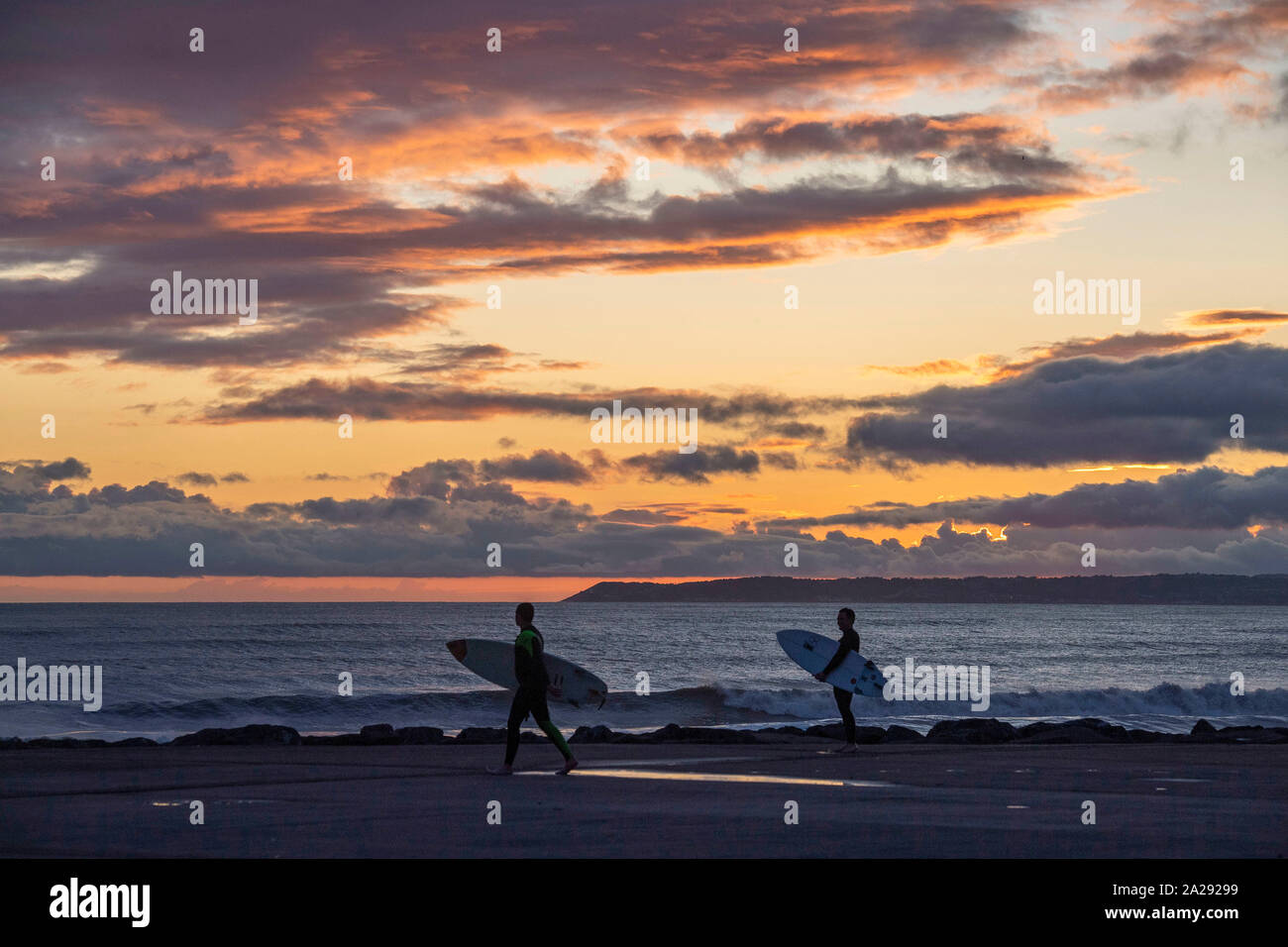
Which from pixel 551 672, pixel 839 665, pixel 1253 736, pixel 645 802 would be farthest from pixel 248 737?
pixel 1253 736

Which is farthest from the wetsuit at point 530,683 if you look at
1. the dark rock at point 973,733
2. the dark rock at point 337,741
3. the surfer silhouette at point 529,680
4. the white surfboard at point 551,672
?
the dark rock at point 973,733

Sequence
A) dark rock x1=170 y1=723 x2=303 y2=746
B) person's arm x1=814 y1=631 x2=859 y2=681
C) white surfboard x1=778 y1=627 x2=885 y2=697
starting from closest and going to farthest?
person's arm x1=814 y1=631 x2=859 y2=681
white surfboard x1=778 y1=627 x2=885 y2=697
dark rock x1=170 y1=723 x2=303 y2=746

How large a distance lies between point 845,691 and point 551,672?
16.6ft

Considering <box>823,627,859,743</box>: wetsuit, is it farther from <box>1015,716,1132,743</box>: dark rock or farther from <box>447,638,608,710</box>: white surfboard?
<box>1015,716,1132,743</box>: dark rock

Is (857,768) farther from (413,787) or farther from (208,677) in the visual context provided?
(208,677)

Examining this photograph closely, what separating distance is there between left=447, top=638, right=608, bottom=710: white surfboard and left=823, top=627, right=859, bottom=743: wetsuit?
3.65 metres

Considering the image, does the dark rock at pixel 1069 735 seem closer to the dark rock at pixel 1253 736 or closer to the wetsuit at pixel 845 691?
the dark rock at pixel 1253 736

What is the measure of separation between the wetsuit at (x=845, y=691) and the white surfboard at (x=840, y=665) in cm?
12

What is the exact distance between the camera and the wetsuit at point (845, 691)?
67.6ft

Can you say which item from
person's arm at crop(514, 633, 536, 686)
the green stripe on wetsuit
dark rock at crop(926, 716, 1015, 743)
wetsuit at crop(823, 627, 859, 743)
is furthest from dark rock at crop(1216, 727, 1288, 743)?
person's arm at crop(514, 633, 536, 686)

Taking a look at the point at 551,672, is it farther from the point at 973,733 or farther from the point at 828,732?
the point at 973,733

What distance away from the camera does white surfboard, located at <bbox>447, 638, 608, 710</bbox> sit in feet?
73.3

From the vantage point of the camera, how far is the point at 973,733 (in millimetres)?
23828
